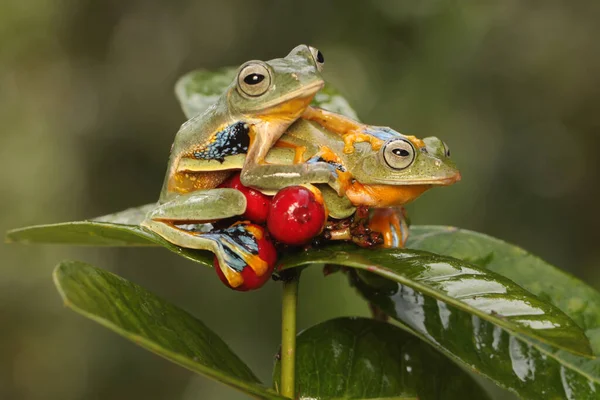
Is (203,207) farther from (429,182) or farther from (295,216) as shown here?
Answer: (429,182)

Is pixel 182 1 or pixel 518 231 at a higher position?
pixel 182 1

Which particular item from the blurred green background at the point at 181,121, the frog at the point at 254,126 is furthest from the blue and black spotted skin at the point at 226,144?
the blurred green background at the point at 181,121

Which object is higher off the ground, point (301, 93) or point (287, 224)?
point (301, 93)

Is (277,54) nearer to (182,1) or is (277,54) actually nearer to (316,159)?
(182,1)

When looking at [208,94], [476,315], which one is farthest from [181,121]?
[476,315]

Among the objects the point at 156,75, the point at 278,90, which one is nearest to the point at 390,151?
the point at 278,90

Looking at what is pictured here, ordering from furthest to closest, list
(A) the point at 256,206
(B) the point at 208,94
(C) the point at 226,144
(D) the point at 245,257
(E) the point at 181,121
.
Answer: (E) the point at 181,121 < (B) the point at 208,94 < (C) the point at 226,144 < (A) the point at 256,206 < (D) the point at 245,257

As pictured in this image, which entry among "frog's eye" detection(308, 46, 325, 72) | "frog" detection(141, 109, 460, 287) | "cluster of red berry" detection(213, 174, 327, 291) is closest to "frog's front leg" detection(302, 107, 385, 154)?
"frog" detection(141, 109, 460, 287)

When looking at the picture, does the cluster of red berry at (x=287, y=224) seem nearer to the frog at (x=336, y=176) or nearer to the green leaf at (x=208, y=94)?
the frog at (x=336, y=176)
